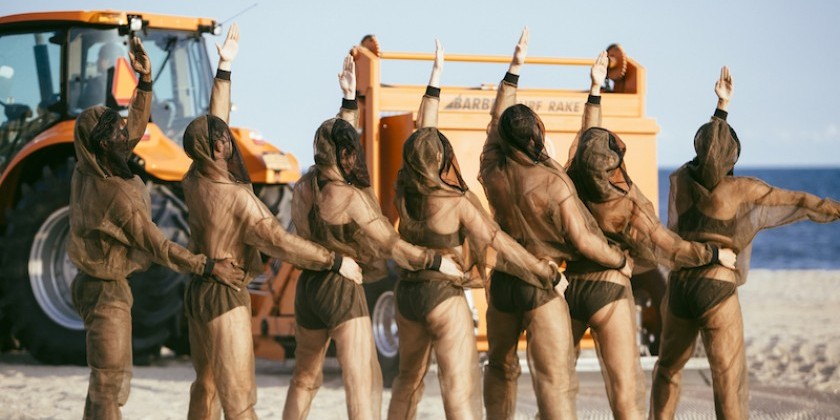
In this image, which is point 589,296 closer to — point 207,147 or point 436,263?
point 436,263

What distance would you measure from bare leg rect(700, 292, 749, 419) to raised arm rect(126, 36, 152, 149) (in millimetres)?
3311

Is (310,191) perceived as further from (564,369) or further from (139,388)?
(139,388)

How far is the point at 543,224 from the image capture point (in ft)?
27.6

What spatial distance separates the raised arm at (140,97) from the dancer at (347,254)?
0.95m

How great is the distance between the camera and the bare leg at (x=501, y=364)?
859 centimetres

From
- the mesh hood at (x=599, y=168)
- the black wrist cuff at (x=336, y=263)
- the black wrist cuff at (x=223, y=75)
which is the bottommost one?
the black wrist cuff at (x=336, y=263)

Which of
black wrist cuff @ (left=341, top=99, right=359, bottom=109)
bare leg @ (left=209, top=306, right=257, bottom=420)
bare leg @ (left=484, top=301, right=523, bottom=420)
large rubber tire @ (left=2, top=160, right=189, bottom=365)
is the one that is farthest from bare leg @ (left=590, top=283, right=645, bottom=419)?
large rubber tire @ (left=2, top=160, right=189, bottom=365)

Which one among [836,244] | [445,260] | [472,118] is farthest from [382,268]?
[836,244]

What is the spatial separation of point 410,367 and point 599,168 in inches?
58.9

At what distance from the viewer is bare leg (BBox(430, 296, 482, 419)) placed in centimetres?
815

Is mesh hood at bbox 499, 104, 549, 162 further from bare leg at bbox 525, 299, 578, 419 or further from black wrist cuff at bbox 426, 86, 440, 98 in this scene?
bare leg at bbox 525, 299, 578, 419

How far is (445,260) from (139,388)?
4475 millimetres

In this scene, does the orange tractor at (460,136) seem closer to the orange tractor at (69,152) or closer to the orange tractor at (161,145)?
the orange tractor at (161,145)

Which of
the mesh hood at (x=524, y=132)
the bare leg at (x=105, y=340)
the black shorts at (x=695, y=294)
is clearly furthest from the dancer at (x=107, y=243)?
the black shorts at (x=695, y=294)
